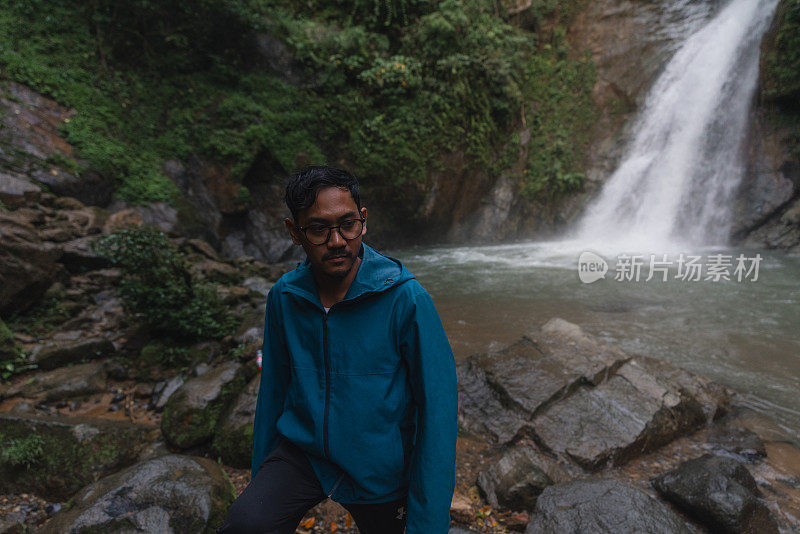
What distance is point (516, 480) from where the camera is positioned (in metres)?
2.29

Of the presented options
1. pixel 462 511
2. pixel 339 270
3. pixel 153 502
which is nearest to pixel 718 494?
pixel 462 511

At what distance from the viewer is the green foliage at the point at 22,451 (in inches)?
98.1

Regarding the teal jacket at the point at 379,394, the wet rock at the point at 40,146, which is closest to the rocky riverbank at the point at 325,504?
the teal jacket at the point at 379,394

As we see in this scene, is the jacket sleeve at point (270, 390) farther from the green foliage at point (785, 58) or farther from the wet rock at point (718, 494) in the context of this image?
the green foliage at point (785, 58)

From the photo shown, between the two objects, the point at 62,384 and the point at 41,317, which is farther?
the point at 41,317

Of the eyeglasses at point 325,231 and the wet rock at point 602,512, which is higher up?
the eyeglasses at point 325,231

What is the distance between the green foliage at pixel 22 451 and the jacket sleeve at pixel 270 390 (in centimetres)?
238

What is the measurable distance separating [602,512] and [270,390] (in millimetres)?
1893

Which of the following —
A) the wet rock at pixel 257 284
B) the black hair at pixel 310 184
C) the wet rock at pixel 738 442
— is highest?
the black hair at pixel 310 184

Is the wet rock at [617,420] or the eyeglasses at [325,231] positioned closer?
the eyeglasses at [325,231]

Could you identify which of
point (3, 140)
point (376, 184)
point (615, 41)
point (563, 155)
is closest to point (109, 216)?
point (3, 140)

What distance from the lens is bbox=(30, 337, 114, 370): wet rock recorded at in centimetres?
371

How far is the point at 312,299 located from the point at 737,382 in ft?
15.8

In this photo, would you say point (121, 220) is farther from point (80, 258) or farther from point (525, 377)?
point (525, 377)
